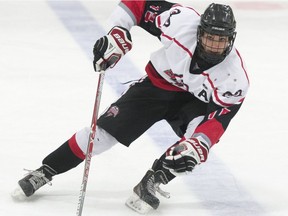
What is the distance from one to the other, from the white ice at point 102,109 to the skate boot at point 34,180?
0.16 feet

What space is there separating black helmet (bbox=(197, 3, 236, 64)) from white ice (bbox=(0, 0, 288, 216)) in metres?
0.65

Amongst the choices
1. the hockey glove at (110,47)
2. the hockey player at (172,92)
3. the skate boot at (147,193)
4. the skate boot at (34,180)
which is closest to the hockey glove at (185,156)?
the hockey player at (172,92)

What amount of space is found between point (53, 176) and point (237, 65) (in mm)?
889

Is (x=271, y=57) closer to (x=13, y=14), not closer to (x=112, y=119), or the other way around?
(x=13, y=14)

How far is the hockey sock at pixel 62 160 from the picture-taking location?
375cm

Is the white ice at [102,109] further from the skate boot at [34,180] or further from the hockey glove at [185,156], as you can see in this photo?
the hockey glove at [185,156]

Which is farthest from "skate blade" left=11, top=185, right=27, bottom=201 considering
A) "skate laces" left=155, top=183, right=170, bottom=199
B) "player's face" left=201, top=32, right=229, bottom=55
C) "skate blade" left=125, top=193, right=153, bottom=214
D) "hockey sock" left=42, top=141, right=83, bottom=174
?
"player's face" left=201, top=32, right=229, bottom=55

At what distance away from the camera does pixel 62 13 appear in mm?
5625

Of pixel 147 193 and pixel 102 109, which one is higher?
pixel 147 193

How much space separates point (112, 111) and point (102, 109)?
2.68 ft

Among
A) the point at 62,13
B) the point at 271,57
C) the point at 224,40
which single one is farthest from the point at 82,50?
the point at 224,40

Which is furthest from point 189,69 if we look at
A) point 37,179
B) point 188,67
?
point 37,179

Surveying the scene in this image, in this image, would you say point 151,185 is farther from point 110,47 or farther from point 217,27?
point 217,27

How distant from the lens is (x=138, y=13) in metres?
3.71
